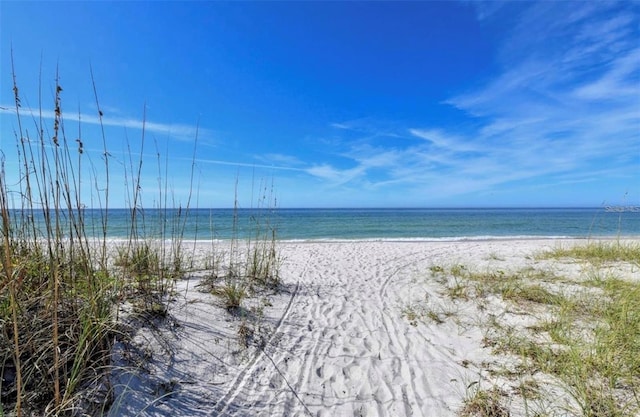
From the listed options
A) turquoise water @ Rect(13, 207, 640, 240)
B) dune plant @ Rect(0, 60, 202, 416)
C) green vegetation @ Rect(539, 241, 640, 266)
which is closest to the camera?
dune plant @ Rect(0, 60, 202, 416)

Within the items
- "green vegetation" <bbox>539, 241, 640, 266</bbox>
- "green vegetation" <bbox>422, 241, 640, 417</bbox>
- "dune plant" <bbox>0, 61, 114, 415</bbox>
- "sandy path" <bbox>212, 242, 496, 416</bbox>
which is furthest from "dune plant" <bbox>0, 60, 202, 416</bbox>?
"green vegetation" <bbox>539, 241, 640, 266</bbox>

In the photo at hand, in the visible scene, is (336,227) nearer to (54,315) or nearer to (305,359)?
(305,359)

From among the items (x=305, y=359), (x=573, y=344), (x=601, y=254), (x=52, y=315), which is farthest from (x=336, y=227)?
(x=52, y=315)

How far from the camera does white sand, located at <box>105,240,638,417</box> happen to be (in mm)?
2256

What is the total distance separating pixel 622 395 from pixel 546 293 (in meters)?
2.32

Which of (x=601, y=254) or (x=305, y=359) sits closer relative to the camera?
(x=305, y=359)

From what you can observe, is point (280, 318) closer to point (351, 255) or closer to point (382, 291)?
point (382, 291)

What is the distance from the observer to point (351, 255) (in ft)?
29.2

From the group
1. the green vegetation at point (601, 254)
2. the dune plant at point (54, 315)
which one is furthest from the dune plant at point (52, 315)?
the green vegetation at point (601, 254)

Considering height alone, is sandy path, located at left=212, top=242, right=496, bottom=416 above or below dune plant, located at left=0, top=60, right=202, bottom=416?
below

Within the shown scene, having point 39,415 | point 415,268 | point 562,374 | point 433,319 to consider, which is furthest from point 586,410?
point 415,268

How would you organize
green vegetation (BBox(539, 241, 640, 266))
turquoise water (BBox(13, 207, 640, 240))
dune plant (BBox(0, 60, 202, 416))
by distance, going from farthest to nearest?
green vegetation (BBox(539, 241, 640, 266)) → turquoise water (BBox(13, 207, 640, 240)) → dune plant (BBox(0, 60, 202, 416))

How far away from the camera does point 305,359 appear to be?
2.96 metres

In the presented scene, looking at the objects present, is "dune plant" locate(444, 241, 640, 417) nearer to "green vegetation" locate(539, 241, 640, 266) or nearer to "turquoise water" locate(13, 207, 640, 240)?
"turquoise water" locate(13, 207, 640, 240)
